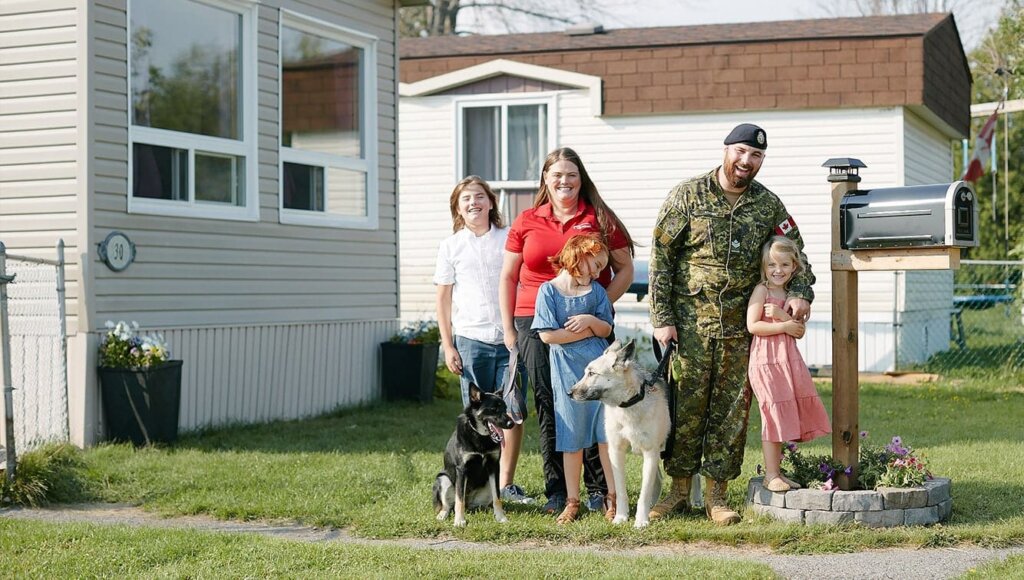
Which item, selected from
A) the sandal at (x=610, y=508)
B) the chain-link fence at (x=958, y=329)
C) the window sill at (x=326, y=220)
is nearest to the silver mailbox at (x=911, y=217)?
the sandal at (x=610, y=508)

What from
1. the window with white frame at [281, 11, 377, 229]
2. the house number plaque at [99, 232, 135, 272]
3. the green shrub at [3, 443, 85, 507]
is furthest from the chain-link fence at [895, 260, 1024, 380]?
the green shrub at [3, 443, 85, 507]

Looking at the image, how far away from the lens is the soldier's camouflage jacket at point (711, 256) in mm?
6227

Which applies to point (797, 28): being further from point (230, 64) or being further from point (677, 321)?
point (677, 321)

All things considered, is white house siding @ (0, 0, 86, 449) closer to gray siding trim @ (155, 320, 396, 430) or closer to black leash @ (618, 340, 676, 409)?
gray siding trim @ (155, 320, 396, 430)

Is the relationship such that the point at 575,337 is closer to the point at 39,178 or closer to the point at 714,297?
the point at 714,297

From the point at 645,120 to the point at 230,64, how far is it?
708cm

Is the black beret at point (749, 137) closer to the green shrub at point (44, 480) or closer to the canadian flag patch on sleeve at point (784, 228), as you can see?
the canadian flag patch on sleeve at point (784, 228)

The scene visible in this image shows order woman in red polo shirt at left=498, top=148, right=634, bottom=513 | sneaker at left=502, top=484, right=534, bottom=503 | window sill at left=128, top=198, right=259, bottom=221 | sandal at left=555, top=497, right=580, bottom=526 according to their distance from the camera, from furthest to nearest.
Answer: window sill at left=128, top=198, right=259, bottom=221
sneaker at left=502, top=484, right=534, bottom=503
woman in red polo shirt at left=498, top=148, right=634, bottom=513
sandal at left=555, top=497, right=580, bottom=526

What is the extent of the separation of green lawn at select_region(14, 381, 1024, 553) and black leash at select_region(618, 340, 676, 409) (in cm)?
63

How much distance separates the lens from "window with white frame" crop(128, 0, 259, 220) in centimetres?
938

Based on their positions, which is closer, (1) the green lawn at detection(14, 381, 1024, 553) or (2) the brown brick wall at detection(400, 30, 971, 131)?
(1) the green lawn at detection(14, 381, 1024, 553)

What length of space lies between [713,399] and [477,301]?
1480 millimetres

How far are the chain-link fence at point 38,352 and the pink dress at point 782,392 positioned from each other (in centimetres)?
502

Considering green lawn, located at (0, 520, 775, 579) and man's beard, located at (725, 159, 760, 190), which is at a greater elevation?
man's beard, located at (725, 159, 760, 190)
